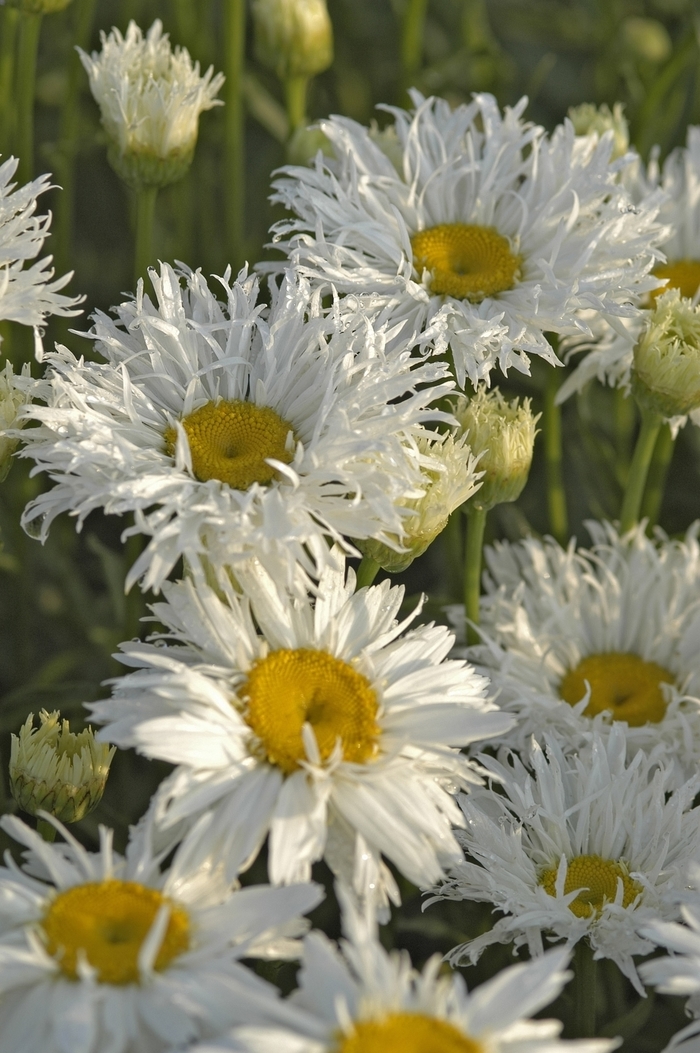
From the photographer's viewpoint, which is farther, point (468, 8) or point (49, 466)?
point (468, 8)

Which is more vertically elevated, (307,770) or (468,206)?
(468,206)

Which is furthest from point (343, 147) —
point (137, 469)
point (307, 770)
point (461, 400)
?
point (307, 770)

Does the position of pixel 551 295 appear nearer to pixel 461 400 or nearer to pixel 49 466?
pixel 461 400

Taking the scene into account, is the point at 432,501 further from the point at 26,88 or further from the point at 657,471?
the point at 26,88

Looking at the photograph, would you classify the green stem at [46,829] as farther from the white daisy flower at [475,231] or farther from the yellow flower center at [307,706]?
the white daisy flower at [475,231]

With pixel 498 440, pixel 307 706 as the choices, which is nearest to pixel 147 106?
pixel 498 440

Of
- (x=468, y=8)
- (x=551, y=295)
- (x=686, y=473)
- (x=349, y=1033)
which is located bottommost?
(x=349, y=1033)

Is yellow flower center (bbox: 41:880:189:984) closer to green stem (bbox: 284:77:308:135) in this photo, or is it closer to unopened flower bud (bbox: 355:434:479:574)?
unopened flower bud (bbox: 355:434:479:574)
